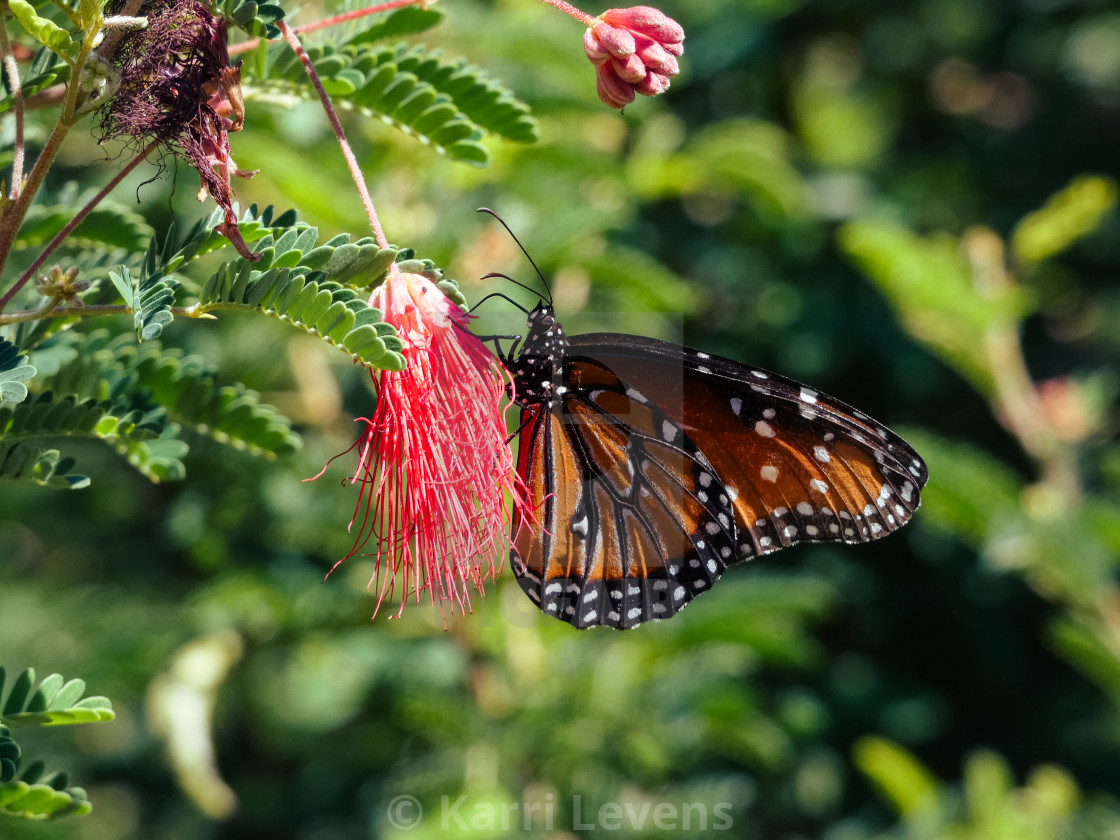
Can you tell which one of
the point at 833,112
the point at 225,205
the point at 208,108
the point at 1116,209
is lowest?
the point at 225,205

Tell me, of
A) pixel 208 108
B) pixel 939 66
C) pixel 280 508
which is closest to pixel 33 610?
pixel 280 508

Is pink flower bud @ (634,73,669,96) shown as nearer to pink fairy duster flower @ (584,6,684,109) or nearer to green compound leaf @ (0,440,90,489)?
pink fairy duster flower @ (584,6,684,109)

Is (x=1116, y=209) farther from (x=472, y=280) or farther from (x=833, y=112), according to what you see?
(x=472, y=280)

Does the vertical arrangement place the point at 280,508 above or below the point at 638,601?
above

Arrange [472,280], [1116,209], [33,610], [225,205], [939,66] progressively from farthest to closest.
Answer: [939,66] < [1116,209] < [33,610] < [472,280] < [225,205]

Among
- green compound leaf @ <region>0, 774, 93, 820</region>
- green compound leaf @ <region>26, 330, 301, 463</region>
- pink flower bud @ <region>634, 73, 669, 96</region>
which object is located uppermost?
pink flower bud @ <region>634, 73, 669, 96</region>

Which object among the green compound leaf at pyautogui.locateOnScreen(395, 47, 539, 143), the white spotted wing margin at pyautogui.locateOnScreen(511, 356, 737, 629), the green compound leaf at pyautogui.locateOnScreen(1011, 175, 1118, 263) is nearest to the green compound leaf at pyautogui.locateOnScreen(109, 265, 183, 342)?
the green compound leaf at pyautogui.locateOnScreen(395, 47, 539, 143)
